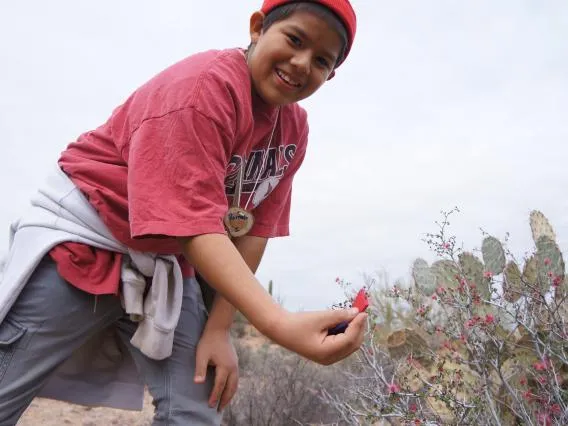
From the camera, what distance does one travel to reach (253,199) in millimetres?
1728

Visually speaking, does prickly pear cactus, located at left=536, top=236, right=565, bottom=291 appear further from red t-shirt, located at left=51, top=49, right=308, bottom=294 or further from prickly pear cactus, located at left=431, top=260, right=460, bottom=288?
red t-shirt, located at left=51, top=49, right=308, bottom=294

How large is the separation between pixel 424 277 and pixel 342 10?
302 centimetres

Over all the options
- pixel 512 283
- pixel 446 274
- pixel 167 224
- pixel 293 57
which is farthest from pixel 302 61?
pixel 446 274

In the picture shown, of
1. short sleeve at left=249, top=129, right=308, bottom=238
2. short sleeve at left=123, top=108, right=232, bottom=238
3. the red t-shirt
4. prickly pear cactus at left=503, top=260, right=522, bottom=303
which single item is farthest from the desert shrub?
short sleeve at left=123, top=108, right=232, bottom=238

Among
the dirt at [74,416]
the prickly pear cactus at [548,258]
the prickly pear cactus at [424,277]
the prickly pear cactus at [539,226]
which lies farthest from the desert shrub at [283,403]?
the prickly pear cactus at [539,226]

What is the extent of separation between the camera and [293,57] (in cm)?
142

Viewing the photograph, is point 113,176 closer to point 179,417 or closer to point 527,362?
point 179,417

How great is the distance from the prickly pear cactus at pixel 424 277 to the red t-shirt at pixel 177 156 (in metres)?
2.54

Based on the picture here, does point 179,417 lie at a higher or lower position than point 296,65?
lower

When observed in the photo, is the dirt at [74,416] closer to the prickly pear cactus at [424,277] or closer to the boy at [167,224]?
the prickly pear cactus at [424,277]

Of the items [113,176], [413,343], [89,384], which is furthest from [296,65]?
[413,343]

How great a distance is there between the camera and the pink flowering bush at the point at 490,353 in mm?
2658

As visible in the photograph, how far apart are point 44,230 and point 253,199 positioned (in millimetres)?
569

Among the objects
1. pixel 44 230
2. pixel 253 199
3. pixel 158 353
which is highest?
pixel 253 199
